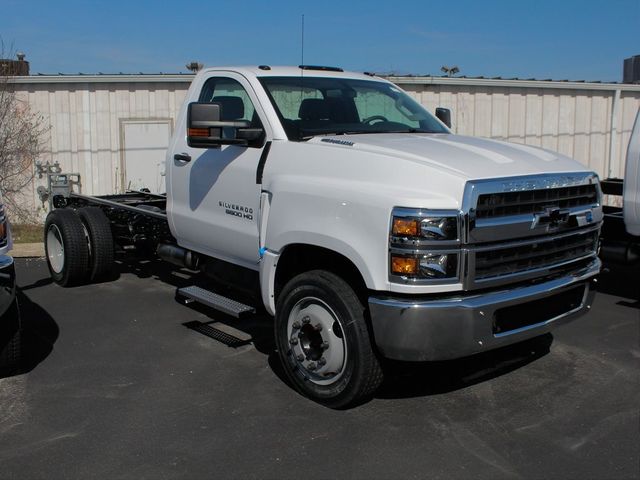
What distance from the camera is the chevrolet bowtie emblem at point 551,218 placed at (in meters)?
4.20

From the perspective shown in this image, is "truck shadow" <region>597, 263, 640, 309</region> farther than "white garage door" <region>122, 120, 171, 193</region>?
No

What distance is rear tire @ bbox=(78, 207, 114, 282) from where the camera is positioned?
7.95 metres

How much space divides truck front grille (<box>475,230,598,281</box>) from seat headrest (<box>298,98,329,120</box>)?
199 cm

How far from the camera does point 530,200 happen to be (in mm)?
4176

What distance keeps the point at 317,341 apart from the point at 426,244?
1.19 m

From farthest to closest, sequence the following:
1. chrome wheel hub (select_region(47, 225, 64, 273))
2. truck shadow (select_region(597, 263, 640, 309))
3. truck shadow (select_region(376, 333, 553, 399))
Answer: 1. chrome wheel hub (select_region(47, 225, 64, 273))
2. truck shadow (select_region(597, 263, 640, 309))
3. truck shadow (select_region(376, 333, 553, 399))

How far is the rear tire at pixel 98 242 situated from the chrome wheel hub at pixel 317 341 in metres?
4.03

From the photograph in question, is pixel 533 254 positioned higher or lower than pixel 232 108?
lower

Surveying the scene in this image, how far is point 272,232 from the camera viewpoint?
4.79 m

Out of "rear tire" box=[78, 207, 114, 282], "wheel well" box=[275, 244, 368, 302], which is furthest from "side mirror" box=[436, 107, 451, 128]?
"rear tire" box=[78, 207, 114, 282]

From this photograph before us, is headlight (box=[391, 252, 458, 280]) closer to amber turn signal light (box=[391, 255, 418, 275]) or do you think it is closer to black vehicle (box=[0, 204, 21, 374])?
amber turn signal light (box=[391, 255, 418, 275])

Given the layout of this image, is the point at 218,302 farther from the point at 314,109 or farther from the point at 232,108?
the point at 314,109

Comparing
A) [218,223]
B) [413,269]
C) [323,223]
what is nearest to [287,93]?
[218,223]

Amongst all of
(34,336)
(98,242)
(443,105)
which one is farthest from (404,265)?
(443,105)
